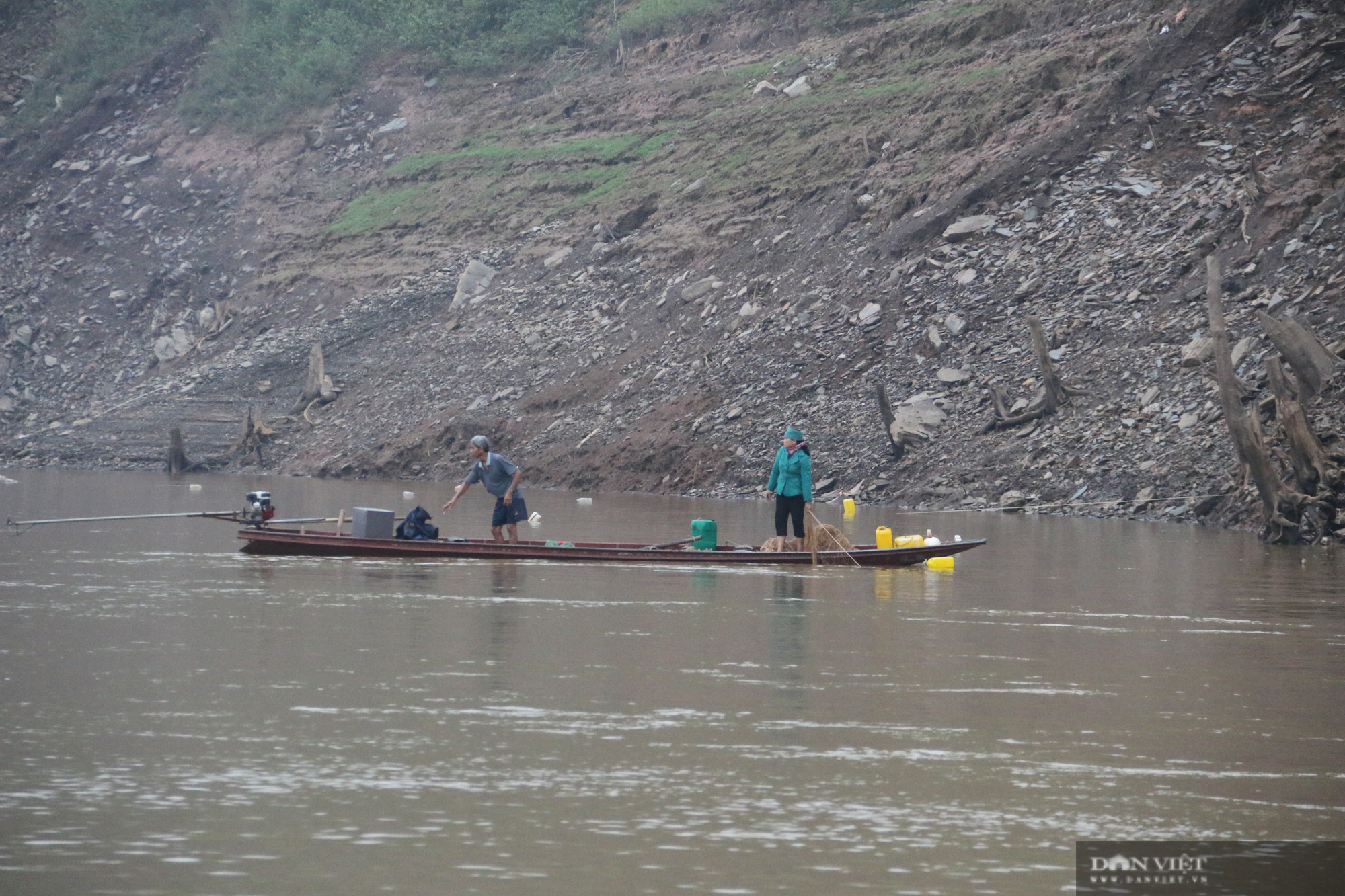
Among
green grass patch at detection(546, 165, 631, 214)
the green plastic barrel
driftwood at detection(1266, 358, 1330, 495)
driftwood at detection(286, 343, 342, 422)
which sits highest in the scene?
green grass patch at detection(546, 165, 631, 214)

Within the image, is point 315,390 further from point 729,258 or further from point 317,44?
point 317,44

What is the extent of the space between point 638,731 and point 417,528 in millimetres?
11545

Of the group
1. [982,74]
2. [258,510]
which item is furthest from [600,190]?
[258,510]

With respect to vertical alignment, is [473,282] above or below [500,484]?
above

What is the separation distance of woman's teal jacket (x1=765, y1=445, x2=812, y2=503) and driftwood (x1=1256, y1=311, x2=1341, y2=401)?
11.1 m

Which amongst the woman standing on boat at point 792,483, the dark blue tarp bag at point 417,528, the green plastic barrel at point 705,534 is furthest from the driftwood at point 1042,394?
the dark blue tarp bag at point 417,528

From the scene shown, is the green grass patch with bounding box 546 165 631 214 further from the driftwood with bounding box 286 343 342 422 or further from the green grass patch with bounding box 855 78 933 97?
the driftwood with bounding box 286 343 342 422

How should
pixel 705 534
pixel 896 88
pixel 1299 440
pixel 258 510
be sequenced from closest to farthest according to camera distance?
pixel 705 534, pixel 258 510, pixel 1299 440, pixel 896 88

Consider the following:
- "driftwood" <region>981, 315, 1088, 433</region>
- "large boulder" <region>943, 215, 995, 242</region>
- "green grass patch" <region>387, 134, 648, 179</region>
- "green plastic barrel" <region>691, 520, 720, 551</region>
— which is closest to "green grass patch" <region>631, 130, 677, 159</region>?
"green grass patch" <region>387, 134, 648, 179</region>

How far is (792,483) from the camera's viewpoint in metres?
20.4

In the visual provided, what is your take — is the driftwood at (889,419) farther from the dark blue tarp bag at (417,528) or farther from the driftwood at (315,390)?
the driftwood at (315,390)

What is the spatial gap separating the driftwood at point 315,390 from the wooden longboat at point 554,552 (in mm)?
31608

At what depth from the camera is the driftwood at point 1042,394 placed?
112ft

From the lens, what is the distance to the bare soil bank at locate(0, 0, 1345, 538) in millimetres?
35594
